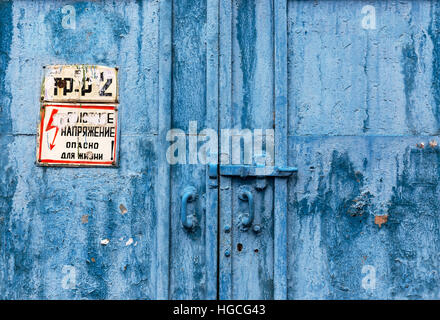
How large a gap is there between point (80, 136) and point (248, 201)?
796 millimetres

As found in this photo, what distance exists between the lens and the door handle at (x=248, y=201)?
165 cm

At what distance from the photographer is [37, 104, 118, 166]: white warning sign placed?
5.59 ft

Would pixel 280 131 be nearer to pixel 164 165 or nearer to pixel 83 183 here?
pixel 164 165

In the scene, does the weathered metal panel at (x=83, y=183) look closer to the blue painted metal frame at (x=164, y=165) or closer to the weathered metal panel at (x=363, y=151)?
the blue painted metal frame at (x=164, y=165)

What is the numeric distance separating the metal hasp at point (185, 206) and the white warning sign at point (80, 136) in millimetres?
348

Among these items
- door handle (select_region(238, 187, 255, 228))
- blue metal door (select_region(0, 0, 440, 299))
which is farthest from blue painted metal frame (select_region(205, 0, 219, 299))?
door handle (select_region(238, 187, 255, 228))

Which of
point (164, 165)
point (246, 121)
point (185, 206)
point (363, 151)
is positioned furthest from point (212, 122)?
point (363, 151)

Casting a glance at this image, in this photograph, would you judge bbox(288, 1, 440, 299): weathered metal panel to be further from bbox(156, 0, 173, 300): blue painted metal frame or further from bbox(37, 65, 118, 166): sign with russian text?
bbox(37, 65, 118, 166): sign with russian text

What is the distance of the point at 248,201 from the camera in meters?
1.67

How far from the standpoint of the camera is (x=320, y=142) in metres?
1.70

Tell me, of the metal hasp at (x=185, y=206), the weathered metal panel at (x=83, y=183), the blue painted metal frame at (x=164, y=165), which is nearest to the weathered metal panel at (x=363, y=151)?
the metal hasp at (x=185, y=206)

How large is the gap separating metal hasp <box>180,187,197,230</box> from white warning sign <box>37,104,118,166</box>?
348mm

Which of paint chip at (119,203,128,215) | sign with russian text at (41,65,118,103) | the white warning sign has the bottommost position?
paint chip at (119,203,128,215)
